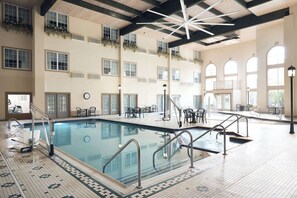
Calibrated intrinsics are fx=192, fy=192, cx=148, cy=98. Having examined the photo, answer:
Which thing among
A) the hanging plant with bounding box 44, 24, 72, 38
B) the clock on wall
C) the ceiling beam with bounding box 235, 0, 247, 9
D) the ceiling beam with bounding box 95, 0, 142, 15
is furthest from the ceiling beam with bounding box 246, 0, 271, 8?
the clock on wall

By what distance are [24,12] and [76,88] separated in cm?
533

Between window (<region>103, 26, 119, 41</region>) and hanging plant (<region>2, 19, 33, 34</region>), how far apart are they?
4.75 meters

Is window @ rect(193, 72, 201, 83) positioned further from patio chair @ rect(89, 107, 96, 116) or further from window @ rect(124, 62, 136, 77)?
patio chair @ rect(89, 107, 96, 116)

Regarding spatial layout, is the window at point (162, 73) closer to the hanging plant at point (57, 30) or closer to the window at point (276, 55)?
the hanging plant at point (57, 30)

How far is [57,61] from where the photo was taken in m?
12.1

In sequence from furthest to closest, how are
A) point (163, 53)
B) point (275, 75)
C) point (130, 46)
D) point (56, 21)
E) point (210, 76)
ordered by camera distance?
point (210, 76)
point (163, 53)
point (130, 46)
point (275, 75)
point (56, 21)

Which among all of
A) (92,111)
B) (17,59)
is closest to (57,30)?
(17,59)

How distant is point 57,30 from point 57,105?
4.67 metres

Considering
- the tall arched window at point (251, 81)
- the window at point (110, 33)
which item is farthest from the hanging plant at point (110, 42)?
the tall arched window at point (251, 81)

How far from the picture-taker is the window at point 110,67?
14156 mm

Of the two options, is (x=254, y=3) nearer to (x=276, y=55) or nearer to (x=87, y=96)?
(x=276, y=55)

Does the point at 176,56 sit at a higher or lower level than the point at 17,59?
higher

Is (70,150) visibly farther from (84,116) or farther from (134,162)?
(84,116)

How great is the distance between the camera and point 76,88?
12844 millimetres
